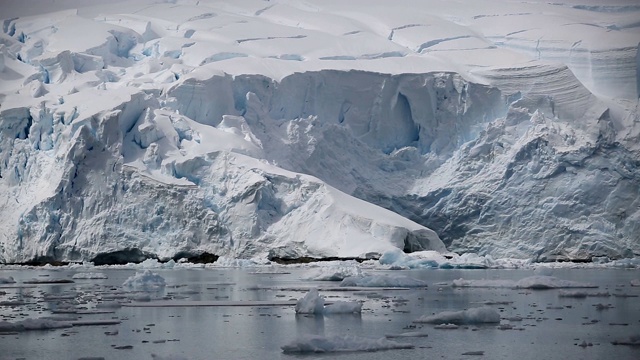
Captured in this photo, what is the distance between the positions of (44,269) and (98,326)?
1551 centimetres

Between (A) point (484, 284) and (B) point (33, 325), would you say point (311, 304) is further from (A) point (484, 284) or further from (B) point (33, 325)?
(A) point (484, 284)

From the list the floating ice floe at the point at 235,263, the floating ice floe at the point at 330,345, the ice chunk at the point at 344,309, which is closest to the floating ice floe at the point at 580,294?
the ice chunk at the point at 344,309

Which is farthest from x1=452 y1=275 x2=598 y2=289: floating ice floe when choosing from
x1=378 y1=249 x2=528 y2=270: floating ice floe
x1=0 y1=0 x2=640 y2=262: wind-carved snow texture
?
x1=0 y1=0 x2=640 y2=262: wind-carved snow texture

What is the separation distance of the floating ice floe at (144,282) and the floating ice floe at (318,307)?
5513 mm

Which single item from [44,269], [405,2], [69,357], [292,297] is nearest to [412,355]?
[69,357]

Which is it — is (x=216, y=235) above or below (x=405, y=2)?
below

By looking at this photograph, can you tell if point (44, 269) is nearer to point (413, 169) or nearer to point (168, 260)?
point (168, 260)

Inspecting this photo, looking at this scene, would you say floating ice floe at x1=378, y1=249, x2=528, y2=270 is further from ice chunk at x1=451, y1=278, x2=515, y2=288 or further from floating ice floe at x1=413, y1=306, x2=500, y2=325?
floating ice floe at x1=413, y1=306, x2=500, y2=325

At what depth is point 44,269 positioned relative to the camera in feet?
81.1

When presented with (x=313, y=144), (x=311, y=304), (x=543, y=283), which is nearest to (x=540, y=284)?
(x=543, y=283)

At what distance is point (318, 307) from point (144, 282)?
612cm

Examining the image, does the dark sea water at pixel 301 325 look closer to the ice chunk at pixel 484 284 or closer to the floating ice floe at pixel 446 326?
the floating ice floe at pixel 446 326

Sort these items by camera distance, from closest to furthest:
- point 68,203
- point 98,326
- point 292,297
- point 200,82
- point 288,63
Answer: point 98,326 → point 292,297 → point 68,203 → point 200,82 → point 288,63

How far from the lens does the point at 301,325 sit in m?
10.0
